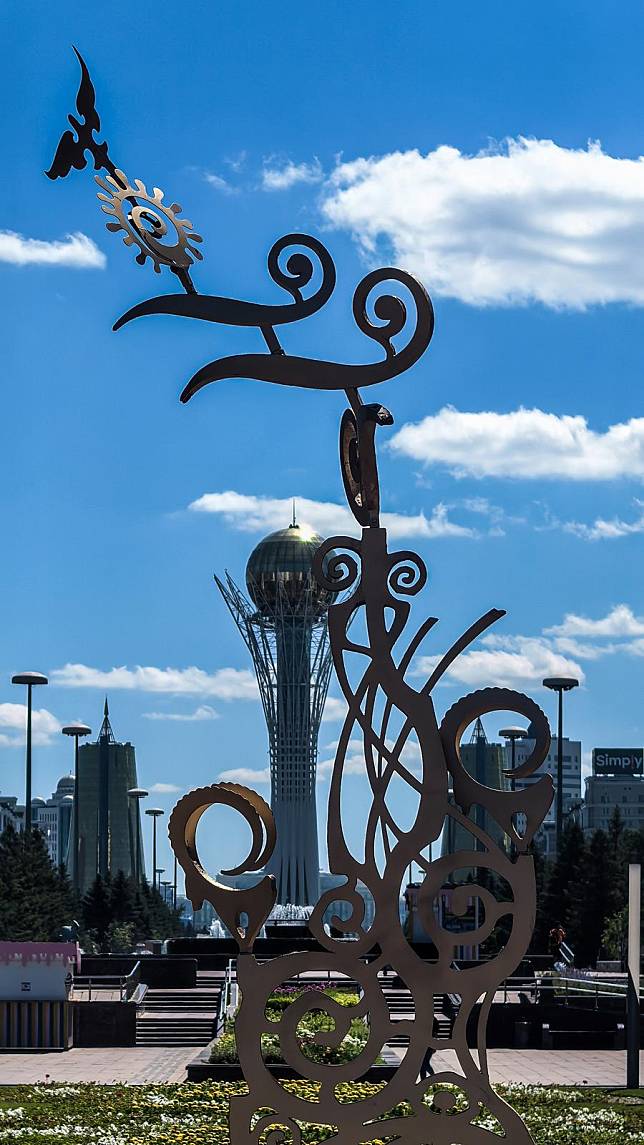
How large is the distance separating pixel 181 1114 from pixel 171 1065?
24.5 ft

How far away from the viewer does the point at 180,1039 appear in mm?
26406

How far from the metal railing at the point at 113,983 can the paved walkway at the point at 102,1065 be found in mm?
2449

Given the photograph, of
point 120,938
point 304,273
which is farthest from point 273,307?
point 120,938

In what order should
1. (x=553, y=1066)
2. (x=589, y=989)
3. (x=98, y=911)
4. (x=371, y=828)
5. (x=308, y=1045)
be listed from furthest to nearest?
(x=98, y=911) < (x=589, y=989) < (x=553, y=1066) < (x=308, y=1045) < (x=371, y=828)

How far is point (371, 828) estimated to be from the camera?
10.4m

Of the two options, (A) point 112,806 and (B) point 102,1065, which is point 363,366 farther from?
(A) point 112,806

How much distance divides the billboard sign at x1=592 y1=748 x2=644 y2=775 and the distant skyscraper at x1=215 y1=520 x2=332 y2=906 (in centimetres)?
4881

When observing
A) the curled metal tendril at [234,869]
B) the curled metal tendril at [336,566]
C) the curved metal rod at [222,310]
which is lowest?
the curled metal tendril at [234,869]

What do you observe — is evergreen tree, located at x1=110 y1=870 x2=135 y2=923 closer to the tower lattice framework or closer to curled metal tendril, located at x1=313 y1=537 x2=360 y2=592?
the tower lattice framework

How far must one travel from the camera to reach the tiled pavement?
809 inches

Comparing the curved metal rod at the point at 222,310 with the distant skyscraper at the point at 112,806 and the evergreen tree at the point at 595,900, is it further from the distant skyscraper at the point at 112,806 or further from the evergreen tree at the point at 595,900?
the distant skyscraper at the point at 112,806

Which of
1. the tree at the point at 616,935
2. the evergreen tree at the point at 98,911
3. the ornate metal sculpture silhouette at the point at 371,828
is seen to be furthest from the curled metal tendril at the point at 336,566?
the evergreen tree at the point at 98,911

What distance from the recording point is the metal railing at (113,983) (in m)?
28.3

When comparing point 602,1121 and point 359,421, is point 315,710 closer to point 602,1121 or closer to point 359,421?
point 602,1121
